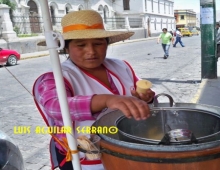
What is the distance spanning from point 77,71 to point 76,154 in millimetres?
470

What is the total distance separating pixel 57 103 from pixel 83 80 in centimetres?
26

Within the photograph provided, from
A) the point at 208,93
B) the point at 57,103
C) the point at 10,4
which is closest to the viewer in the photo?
the point at 57,103

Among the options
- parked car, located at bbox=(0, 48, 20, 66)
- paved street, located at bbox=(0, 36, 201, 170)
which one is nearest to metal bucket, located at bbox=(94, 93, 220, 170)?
paved street, located at bbox=(0, 36, 201, 170)

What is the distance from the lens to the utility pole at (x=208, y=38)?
6.74 meters

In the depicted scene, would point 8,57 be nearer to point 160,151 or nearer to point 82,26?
point 82,26

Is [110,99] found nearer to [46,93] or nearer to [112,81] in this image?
[46,93]

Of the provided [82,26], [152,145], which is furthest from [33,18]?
[152,145]

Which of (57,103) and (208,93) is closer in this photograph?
(57,103)

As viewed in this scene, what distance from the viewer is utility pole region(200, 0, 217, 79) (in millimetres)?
6738

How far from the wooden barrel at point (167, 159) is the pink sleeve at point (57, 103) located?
274 millimetres

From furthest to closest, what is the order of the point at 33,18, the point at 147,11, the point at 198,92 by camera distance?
1. the point at 147,11
2. the point at 33,18
3. the point at 198,92

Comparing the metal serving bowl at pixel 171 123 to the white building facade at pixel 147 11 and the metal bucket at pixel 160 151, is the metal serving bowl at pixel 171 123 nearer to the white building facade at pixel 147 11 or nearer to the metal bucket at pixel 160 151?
the metal bucket at pixel 160 151

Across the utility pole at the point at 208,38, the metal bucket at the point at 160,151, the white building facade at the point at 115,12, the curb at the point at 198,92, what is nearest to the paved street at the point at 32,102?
the curb at the point at 198,92

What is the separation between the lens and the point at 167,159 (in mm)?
864
